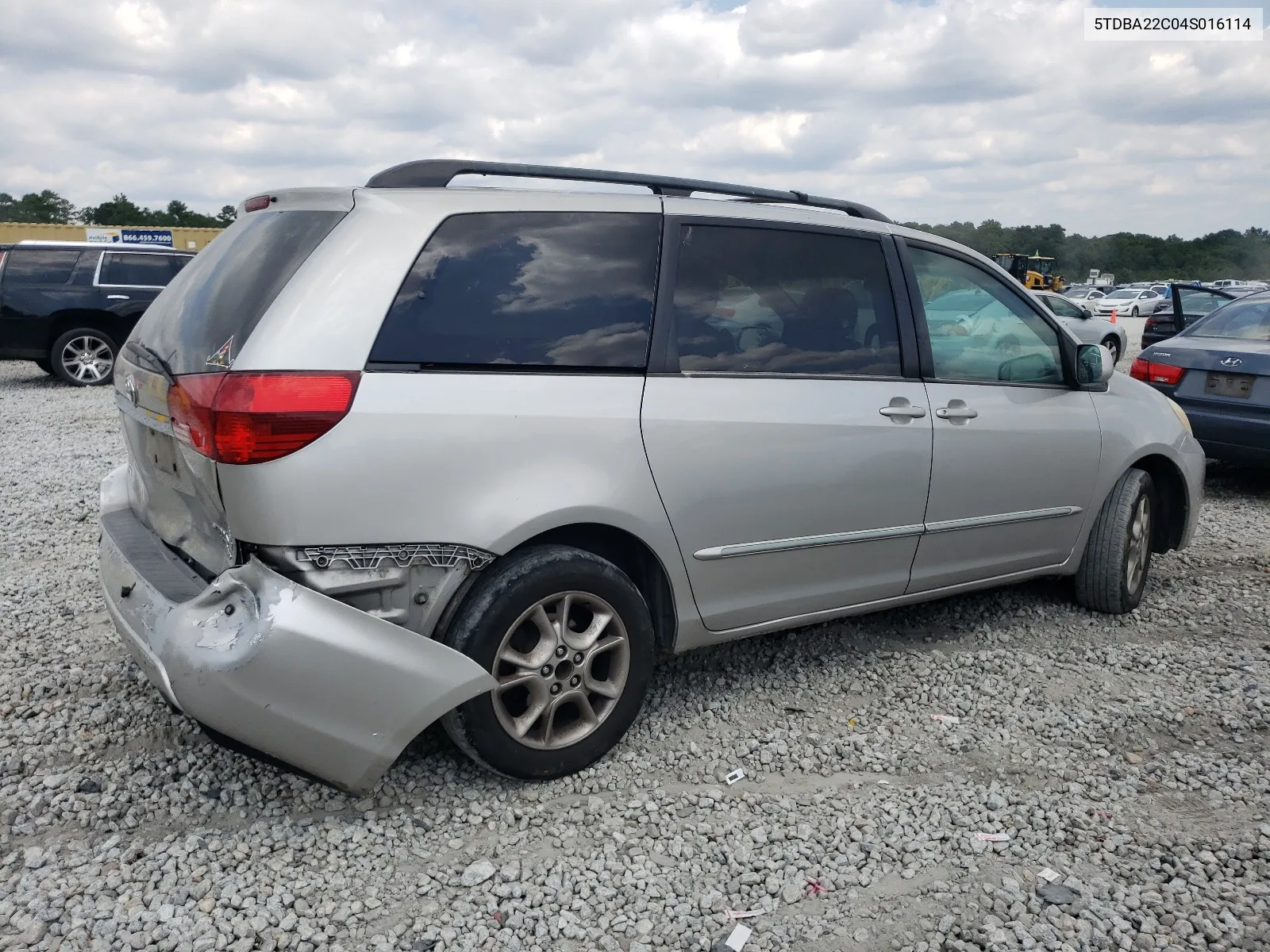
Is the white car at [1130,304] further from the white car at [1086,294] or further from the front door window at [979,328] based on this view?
the front door window at [979,328]

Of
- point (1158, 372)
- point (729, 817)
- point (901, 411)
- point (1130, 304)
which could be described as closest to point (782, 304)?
point (901, 411)

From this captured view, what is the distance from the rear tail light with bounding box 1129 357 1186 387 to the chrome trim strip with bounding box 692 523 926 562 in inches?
181

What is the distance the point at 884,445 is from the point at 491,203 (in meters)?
1.62

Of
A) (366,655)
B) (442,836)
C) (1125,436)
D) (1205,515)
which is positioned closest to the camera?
(366,655)

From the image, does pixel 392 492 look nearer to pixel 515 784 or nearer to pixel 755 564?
pixel 515 784

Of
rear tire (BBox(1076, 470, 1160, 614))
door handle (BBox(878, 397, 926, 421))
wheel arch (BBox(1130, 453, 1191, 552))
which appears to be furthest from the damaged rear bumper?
wheel arch (BBox(1130, 453, 1191, 552))

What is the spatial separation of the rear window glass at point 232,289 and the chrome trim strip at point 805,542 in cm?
148

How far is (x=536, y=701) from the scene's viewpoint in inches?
121

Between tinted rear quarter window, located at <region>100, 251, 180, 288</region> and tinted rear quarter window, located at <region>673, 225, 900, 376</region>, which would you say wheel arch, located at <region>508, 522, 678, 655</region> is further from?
tinted rear quarter window, located at <region>100, 251, 180, 288</region>

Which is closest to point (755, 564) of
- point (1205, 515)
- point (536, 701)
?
point (536, 701)

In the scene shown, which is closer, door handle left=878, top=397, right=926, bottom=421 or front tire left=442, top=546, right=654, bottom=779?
front tire left=442, top=546, right=654, bottom=779

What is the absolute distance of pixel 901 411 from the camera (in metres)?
3.78

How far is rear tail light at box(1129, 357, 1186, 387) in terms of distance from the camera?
24.6ft

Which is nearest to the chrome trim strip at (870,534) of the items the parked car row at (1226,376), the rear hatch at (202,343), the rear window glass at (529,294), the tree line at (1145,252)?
the rear window glass at (529,294)
